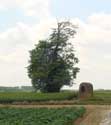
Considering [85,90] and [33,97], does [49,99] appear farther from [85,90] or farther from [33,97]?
[85,90]

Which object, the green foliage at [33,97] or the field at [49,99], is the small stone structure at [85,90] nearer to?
→ the field at [49,99]

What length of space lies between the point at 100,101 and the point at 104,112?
12.3m

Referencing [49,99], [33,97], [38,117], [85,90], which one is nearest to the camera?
[38,117]

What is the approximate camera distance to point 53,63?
207 ft

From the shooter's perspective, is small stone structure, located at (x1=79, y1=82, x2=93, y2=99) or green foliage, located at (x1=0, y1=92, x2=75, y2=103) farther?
small stone structure, located at (x1=79, y1=82, x2=93, y2=99)

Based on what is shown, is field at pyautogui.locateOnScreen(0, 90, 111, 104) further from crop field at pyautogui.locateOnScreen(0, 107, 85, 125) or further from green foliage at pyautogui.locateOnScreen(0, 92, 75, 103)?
crop field at pyautogui.locateOnScreen(0, 107, 85, 125)

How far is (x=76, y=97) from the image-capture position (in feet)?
167

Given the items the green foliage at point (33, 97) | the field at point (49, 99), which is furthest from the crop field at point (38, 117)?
the green foliage at point (33, 97)

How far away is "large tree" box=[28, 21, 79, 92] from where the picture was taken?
62562mm

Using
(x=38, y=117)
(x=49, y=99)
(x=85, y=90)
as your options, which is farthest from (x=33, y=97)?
(x=38, y=117)

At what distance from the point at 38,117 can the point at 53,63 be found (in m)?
31.7

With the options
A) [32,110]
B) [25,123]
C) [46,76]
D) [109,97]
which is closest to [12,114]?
[32,110]

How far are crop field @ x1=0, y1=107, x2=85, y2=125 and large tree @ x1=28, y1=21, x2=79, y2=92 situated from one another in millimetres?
25689

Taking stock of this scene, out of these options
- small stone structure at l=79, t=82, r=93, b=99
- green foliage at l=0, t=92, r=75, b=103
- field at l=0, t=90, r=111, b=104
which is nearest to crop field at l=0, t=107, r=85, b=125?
field at l=0, t=90, r=111, b=104
